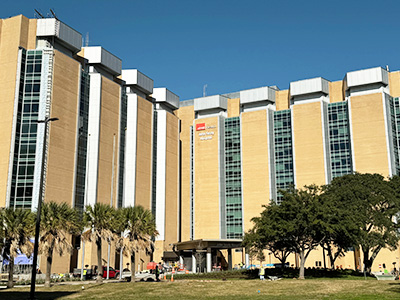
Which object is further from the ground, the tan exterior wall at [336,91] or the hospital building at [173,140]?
the tan exterior wall at [336,91]

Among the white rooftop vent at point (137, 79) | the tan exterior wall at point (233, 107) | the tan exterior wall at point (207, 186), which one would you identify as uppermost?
the white rooftop vent at point (137, 79)

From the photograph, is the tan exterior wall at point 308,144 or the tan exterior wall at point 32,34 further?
the tan exterior wall at point 308,144

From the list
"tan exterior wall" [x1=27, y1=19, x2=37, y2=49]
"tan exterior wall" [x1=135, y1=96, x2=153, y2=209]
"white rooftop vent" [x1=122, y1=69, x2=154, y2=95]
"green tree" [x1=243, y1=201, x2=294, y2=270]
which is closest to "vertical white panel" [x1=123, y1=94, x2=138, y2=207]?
"tan exterior wall" [x1=135, y1=96, x2=153, y2=209]

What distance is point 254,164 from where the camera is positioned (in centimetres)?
10188

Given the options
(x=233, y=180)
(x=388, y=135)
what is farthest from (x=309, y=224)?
(x=233, y=180)

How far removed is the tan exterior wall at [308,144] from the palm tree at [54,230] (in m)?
62.1

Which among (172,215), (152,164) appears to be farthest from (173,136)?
(172,215)

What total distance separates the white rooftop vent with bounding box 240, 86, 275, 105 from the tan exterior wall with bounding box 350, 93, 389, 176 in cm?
1857

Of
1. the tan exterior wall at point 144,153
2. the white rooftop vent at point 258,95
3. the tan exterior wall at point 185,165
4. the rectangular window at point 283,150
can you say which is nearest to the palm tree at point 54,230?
the tan exterior wall at point 144,153

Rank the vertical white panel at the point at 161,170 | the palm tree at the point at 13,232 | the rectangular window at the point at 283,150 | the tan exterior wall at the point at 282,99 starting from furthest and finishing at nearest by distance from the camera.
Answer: the tan exterior wall at the point at 282,99
the vertical white panel at the point at 161,170
the rectangular window at the point at 283,150
the palm tree at the point at 13,232

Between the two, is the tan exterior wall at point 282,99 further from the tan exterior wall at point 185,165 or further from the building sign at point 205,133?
the tan exterior wall at point 185,165

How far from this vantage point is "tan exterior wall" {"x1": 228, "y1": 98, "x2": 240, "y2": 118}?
10994 cm

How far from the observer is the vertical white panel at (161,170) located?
326ft

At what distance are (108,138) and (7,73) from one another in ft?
69.3
